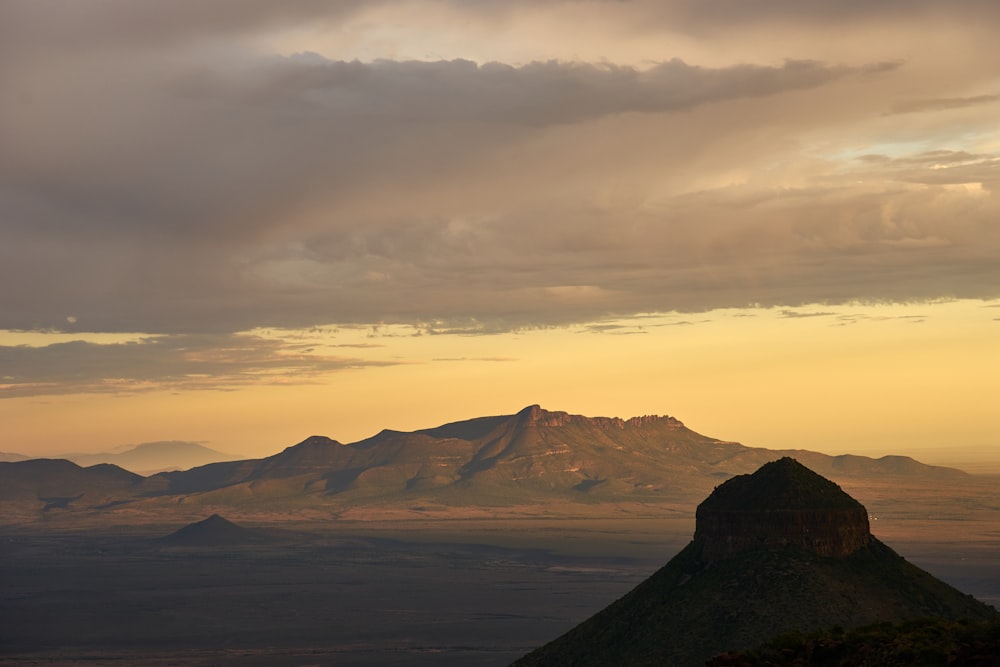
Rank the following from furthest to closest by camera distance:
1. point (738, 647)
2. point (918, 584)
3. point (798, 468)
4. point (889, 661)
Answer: point (798, 468) < point (918, 584) < point (738, 647) < point (889, 661)

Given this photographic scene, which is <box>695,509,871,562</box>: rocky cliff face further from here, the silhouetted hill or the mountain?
the silhouetted hill

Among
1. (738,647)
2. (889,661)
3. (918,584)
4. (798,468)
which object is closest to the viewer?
(889,661)

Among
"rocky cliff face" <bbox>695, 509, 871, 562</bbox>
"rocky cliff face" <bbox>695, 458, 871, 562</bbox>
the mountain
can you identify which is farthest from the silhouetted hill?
"rocky cliff face" <bbox>695, 458, 871, 562</bbox>

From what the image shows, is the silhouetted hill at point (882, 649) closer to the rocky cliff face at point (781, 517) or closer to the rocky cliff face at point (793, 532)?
the rocky cliff face at point (793, 532)

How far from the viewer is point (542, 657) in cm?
16438

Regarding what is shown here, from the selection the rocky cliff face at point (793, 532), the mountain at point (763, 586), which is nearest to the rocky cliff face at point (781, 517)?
the rocky cliff face at point (793, 532)

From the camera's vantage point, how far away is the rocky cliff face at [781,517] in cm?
16025

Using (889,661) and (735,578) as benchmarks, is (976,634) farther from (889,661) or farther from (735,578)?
(735,578)

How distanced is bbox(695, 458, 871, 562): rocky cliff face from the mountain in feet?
0.37

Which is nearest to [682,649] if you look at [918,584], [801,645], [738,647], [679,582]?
[738,647]

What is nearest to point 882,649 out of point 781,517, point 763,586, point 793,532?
point 763,586

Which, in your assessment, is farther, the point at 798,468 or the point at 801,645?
the point at 798,468

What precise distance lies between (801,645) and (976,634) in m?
10.8

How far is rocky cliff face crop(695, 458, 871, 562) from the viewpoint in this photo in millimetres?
160250
